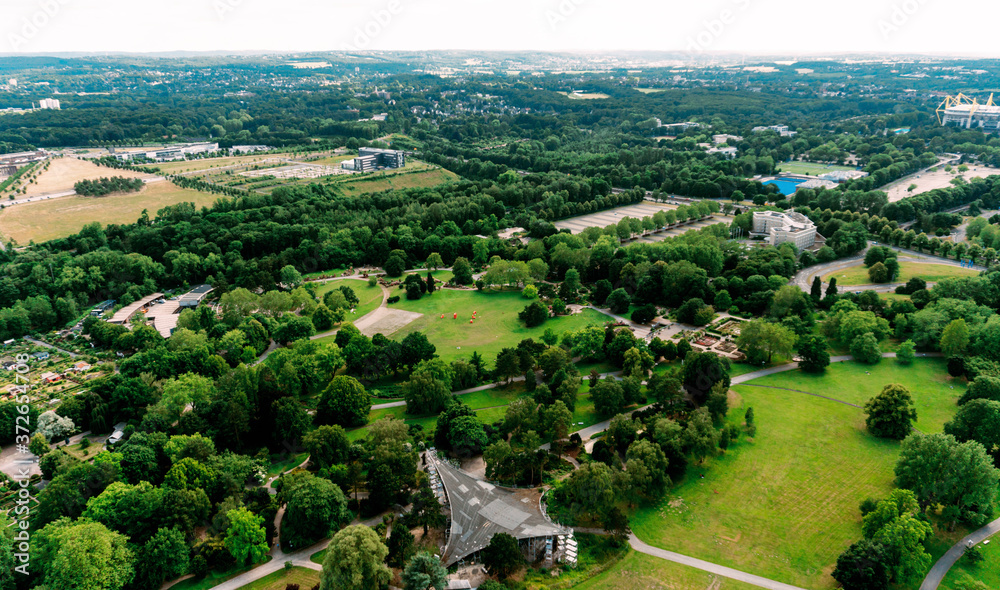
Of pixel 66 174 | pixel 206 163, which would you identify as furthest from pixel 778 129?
pixel 66 174

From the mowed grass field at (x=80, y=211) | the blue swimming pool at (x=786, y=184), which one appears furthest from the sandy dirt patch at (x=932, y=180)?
the mowed grass field at (x=80, y=211)

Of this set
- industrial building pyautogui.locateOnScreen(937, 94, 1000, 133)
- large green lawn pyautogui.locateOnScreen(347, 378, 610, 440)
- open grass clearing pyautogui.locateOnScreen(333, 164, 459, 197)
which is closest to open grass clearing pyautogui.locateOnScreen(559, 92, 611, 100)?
industrial building pyautogui.locateOnScreen(937, 94, 1000, 133)

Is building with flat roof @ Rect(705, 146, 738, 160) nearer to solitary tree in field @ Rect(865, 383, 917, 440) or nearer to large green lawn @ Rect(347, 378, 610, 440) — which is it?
solitary tree in field @ Rect(865, 383, 917, 440)

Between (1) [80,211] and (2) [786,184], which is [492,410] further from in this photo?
(2) [786,184]

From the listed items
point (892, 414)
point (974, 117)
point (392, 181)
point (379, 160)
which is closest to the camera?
point (892, 414)

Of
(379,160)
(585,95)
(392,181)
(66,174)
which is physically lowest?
(392,181)

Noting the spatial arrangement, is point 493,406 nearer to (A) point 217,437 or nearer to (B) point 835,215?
(A) point 217,437

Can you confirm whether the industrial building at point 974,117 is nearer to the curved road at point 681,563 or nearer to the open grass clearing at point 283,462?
the curved road at point 681,563
